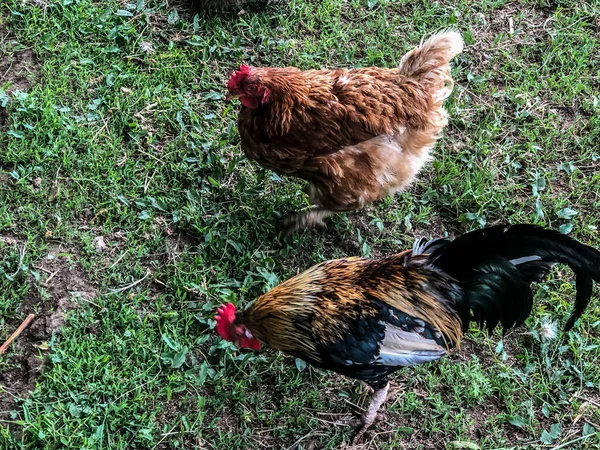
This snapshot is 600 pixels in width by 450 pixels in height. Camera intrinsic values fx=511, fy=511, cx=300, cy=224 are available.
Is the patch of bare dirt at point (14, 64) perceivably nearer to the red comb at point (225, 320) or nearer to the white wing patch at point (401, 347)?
the red comb at point (225, 320)

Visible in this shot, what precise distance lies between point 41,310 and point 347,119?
6.98 ft

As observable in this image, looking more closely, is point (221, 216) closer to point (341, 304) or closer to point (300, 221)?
point (300, 221)

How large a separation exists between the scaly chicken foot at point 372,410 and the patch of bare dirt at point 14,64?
10.6 feet

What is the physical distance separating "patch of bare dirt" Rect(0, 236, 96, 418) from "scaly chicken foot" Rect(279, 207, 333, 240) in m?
1.29

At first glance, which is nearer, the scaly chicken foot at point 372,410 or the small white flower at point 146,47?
the scaly chicken foot at point 372,410

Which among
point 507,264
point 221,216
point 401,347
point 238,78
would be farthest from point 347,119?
point 401,347

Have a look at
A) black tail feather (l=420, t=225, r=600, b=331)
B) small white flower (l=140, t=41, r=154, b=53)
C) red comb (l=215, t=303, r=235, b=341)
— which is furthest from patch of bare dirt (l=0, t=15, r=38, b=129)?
black tail feather (l=420, t=225, r=600, b=331)

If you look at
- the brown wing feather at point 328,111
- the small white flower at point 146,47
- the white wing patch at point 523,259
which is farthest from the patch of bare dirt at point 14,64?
the white wing patch at point 523,259

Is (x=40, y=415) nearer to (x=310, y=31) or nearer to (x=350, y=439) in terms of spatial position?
(x=350, y=439)

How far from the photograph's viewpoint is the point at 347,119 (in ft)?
10.0

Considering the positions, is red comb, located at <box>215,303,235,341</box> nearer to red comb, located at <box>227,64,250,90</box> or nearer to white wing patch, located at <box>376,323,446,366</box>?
white wing patch, located at <box>376,323,446,366</box>

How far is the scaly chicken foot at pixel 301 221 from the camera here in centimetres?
347

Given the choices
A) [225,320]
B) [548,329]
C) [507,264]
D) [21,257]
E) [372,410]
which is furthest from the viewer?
[548,329]

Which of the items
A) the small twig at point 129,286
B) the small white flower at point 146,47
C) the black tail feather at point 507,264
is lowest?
the small twig at point 129,286
